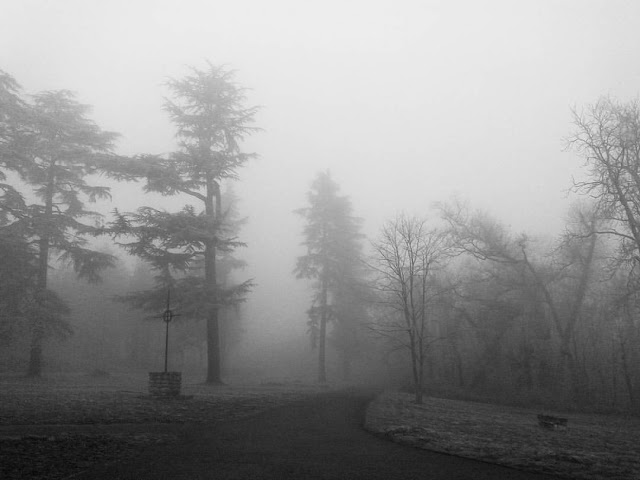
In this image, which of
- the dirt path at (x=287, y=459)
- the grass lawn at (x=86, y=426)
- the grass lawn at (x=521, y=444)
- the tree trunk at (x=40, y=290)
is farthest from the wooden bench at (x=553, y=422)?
the tree trunk at (x=40, y=290)

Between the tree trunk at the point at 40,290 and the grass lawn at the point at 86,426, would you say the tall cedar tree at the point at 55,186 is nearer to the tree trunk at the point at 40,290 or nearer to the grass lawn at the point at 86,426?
the tree trunk at the point at 40,290

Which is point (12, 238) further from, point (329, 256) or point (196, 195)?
point (329, 256)

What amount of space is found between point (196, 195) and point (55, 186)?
8.17 m

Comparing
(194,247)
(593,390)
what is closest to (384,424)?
(194,247)

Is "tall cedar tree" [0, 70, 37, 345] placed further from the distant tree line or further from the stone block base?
the distant tree line

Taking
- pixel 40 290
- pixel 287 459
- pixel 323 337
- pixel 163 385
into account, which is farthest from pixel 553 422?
pixel 40 290

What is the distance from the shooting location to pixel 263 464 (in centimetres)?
655

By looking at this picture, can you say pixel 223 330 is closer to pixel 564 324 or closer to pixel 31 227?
pixel 31 227

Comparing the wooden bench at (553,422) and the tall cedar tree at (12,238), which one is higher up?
the tall cedar tree at (12,238)

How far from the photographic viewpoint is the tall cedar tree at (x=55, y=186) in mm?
22219

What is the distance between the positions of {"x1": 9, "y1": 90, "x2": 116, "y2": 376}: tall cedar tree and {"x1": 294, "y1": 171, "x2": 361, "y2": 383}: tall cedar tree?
16995 mm

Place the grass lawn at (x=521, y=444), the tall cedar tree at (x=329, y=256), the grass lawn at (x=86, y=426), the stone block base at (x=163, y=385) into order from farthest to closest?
the tall cedar tree at (x=329, y=256)
the stone block base at (x=163, y=385)
the grass lawn at (x=521, y=444)
the grass lawn at (x=86, y=426)

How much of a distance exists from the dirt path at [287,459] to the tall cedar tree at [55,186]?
672 inches

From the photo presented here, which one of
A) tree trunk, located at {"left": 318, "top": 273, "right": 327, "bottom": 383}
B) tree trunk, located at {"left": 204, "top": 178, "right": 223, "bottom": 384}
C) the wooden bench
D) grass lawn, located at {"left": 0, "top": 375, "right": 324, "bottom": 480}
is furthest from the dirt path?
tree trunk, located at {"left": 318, "top": 273, "right": 327, "bottom": 383}
